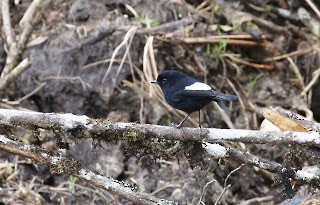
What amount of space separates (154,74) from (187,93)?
176cm

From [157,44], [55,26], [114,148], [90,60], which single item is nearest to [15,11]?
[55,26]

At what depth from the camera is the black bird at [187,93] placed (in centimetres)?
349

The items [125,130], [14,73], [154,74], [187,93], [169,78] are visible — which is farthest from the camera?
[154,74]

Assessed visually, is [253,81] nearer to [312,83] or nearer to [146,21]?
[312,83]

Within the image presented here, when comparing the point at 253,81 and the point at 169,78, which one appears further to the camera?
the point at 253,81

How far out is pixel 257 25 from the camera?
19.6 feet

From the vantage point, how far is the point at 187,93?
3570 millimetres

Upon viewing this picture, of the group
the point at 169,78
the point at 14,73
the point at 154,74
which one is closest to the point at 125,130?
the point at 169,78

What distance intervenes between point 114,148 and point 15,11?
198 cm

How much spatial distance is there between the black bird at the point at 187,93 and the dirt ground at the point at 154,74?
1122 mm

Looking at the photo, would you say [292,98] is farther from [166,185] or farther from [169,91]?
[169,91]

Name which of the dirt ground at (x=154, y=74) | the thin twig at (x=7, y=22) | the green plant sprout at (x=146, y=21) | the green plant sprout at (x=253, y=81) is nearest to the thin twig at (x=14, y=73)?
the dirt ground at (x=154, y=74)

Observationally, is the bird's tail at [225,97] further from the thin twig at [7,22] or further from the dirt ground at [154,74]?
the thin twig at [7,22]

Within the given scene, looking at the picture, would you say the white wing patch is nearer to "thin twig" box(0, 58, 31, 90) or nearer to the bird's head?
the bird's head
